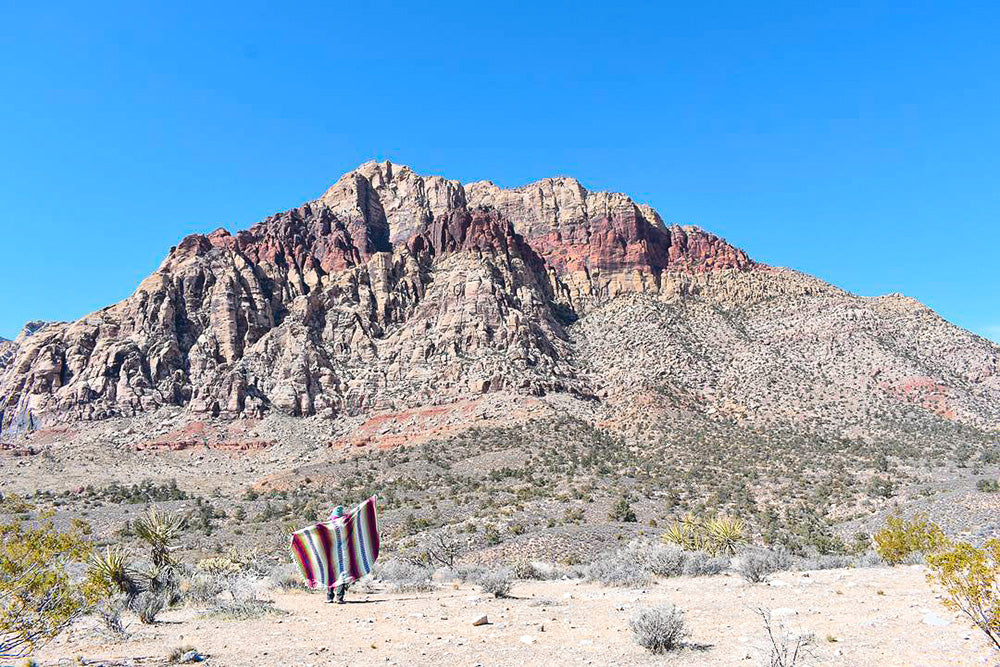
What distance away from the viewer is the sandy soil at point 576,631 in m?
8.09

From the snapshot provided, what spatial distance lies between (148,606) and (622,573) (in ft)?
36.2

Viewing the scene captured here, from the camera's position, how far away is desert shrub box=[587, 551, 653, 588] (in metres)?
15.3

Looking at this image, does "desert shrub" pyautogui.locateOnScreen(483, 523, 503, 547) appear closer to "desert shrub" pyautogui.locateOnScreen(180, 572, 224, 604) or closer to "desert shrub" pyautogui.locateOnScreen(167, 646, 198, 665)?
"desert shrub" pyautogui.locateOnScreen(180, 572, 224, 604)

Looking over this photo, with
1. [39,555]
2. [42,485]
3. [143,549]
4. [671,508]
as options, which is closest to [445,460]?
[671,508]

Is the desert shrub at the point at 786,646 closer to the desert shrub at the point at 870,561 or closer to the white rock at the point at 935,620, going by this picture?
the white rock at the point at 935,620

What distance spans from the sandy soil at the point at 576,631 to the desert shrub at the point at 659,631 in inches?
6.8

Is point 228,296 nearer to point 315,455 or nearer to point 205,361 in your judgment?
point 205,361

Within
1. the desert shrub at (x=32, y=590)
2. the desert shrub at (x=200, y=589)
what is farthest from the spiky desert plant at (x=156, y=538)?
the desert shrub at (x=32, y=590)

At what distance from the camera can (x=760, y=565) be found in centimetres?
1480

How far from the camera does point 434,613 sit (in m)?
12.3

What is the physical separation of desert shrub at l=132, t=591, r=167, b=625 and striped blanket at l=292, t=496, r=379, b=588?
2776 mm

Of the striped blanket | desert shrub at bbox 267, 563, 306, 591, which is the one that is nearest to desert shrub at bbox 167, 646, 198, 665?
the striped blanket

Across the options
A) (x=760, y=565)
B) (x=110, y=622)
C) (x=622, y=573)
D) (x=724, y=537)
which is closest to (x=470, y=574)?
(x=622, y=573)

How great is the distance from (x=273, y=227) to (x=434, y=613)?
344 feet
